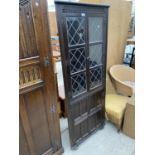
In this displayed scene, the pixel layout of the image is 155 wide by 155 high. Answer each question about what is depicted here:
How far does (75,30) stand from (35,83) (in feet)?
1.99

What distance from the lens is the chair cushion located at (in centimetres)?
193

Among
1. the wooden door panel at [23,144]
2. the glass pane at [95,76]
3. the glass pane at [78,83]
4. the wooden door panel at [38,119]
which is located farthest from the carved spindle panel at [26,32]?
the glass pane at [95,76]

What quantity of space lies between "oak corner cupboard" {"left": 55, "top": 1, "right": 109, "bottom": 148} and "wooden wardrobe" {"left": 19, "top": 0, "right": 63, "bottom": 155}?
0.16 m

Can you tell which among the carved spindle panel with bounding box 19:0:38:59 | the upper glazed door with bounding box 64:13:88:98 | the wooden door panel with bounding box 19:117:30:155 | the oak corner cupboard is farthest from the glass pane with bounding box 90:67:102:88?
the wooden door panel with bounding box 19:117:30:155

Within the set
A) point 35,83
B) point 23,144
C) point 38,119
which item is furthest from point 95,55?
point 23,144

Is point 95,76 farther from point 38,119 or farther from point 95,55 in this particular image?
point 38,119

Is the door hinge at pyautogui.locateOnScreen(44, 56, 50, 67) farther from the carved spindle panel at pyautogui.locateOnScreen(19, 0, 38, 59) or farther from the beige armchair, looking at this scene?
the beige armchair

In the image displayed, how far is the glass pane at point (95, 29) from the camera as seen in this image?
1.47 m

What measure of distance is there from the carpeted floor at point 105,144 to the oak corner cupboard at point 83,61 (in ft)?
0.33
